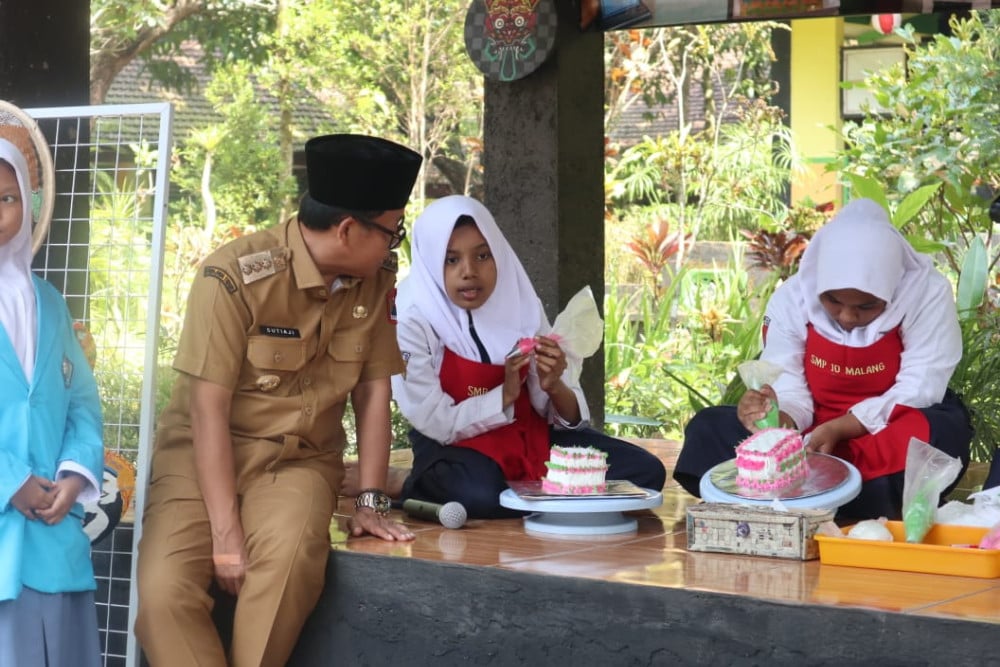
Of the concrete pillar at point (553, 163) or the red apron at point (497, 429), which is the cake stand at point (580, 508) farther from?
the concrete pillar at point (553, 163)

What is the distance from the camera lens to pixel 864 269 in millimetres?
4027

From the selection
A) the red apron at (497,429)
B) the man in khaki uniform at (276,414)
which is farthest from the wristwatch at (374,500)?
the red apron at (497,429)

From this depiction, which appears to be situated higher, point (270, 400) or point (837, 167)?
point (837, 167)

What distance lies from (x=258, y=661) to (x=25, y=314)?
Answer: 98 centimetres

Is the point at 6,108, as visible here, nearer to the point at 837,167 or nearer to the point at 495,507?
the point at 495,507

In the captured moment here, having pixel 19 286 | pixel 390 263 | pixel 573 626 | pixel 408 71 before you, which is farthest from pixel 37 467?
pixel 408 71

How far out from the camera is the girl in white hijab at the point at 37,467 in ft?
9.52

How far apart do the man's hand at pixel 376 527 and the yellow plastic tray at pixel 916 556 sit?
42.8 inches

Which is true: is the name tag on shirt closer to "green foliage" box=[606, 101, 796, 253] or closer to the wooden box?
the wooden box

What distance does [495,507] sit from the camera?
13.0ft

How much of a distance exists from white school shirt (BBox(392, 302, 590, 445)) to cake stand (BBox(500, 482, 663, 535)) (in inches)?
10.7

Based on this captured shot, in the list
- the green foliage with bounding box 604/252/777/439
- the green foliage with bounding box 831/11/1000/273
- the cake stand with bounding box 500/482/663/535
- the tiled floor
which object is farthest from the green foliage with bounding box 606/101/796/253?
the tiled floor

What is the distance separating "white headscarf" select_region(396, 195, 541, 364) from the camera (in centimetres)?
400

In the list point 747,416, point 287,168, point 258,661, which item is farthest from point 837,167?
point 287,168
